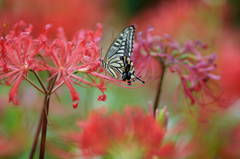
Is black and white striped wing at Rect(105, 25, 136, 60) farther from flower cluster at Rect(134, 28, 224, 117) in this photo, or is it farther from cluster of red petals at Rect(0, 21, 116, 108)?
cluster of red petals at Rect(0, 21, 116, 108)

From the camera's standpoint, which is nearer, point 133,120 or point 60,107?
point 133,120

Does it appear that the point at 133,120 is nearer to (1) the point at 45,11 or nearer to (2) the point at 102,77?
(2) the point at 102,77

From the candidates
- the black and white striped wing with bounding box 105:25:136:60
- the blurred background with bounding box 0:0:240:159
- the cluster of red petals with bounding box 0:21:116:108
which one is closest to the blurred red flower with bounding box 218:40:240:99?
the blurred background with bounding box 0:0:240:159

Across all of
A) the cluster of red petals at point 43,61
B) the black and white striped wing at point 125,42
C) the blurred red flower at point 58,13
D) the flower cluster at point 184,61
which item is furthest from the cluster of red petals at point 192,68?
the blurred red flower at point 58,13

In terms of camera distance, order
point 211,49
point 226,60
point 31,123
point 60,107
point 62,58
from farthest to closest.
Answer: point 226,60 → point 60,107 → point 211,49 → point 31,123 → point 62,58

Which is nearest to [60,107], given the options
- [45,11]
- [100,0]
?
[45,11]

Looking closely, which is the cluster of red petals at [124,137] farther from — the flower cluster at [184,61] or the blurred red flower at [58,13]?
the blurred red flower at [58,13]

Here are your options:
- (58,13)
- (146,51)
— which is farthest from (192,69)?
A: (58,13)
